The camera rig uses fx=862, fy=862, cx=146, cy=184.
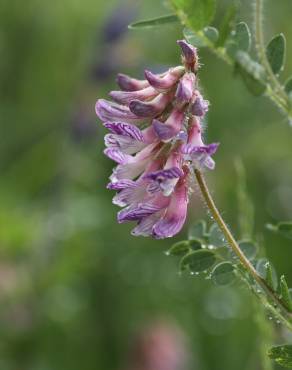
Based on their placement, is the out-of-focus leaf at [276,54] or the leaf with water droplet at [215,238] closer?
the out-of-focus leaf at [276,54]

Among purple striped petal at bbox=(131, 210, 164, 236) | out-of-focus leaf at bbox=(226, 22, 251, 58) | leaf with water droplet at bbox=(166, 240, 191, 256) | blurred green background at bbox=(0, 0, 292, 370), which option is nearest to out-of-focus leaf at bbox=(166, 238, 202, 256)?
leaf with water droplet at bbox=(166, 240, 191, 256)

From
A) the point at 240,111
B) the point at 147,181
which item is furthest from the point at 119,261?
the point at 147,181

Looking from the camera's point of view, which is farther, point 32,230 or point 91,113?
point 91,113

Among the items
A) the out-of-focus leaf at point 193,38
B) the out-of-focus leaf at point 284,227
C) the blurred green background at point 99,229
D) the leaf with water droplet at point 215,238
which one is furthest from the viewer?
the blurred green background at point 99,229

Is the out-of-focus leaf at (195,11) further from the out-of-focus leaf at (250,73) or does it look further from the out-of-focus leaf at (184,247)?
the out-of-focus leaf at (184,247)

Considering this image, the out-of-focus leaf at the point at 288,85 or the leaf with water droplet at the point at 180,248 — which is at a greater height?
the out-of-focus leaf at the point at 288,85

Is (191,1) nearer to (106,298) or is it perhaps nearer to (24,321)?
(24,321)

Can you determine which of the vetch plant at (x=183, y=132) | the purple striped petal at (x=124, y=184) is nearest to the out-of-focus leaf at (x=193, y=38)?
the vetch plant at (x=183, y=132)

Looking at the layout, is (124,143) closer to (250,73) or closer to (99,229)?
(250,73)
